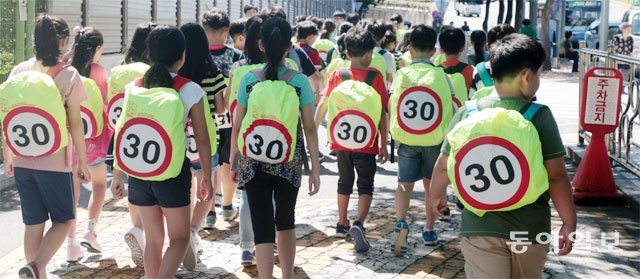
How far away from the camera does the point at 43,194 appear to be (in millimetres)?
5793

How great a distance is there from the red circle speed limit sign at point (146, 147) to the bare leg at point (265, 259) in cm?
84

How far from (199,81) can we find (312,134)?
1.27 metres

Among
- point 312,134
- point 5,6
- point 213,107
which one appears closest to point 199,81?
point 213,107

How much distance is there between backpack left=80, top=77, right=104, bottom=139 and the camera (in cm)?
686

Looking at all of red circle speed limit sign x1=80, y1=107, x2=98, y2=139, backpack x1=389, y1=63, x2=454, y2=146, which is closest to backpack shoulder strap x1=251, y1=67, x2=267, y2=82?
backpack x1=389, y1=63, x2=454, y2=146

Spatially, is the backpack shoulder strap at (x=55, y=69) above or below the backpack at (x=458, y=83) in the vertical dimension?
above

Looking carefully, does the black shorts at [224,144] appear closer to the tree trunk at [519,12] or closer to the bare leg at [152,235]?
the bare leg at [152,235]

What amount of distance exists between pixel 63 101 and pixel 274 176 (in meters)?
1.39

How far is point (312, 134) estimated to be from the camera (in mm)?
5863

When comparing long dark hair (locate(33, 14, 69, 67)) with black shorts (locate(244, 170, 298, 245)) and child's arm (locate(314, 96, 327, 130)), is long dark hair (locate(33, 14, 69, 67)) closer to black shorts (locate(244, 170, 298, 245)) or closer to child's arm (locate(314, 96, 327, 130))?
black shorts (locate(244, 170, 298, 245))

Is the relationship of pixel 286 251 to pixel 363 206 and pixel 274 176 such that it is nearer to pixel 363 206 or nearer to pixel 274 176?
pixel 274 176

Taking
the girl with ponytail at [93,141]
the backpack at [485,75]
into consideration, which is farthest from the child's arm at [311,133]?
the backpack at [485,75]

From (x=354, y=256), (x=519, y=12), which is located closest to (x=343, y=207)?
(x=354, y=256)

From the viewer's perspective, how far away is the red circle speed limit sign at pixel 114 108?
7.09 m
